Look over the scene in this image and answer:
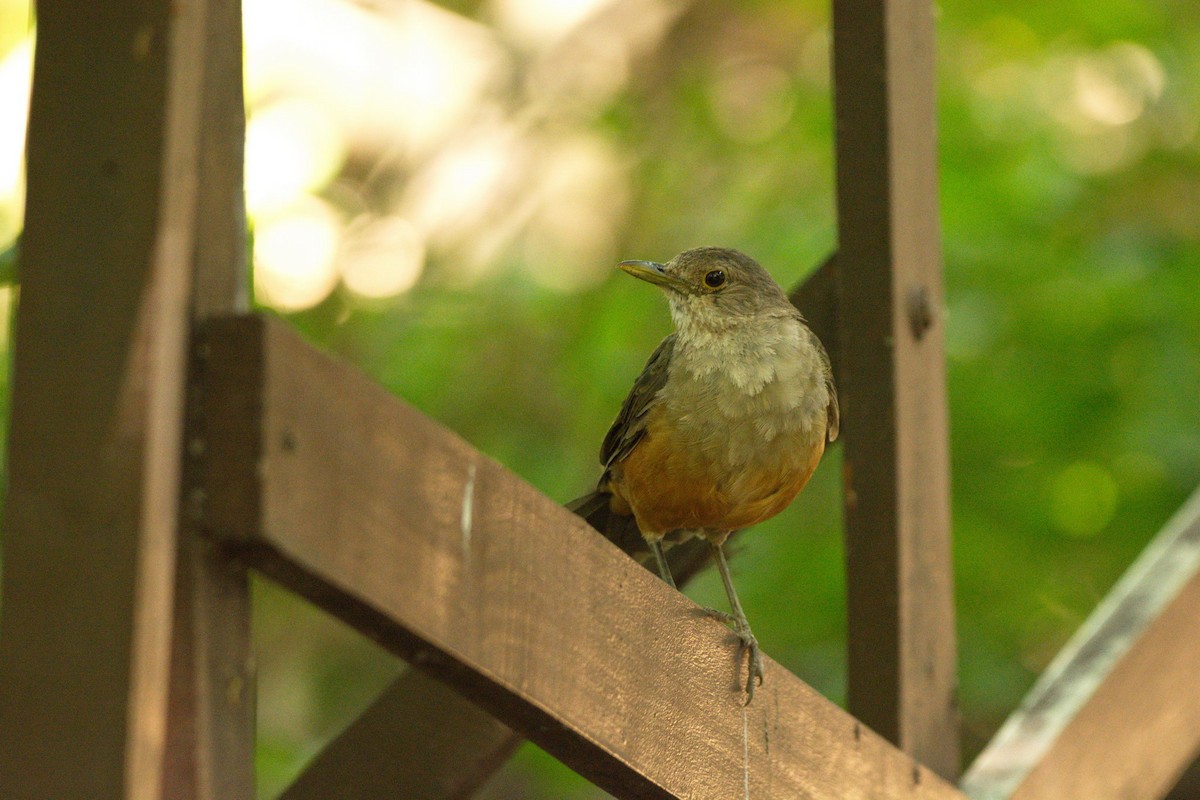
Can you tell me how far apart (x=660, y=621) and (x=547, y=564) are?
36 centimetres

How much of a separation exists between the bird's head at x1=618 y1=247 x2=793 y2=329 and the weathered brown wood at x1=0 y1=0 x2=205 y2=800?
7.04 feet

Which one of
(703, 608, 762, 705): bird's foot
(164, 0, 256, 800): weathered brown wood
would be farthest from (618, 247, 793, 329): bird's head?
(164, 0, 256, 800): weathered brown wood

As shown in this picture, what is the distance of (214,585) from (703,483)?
1736 millimetres

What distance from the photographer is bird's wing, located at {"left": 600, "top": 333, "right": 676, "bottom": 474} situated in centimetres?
334

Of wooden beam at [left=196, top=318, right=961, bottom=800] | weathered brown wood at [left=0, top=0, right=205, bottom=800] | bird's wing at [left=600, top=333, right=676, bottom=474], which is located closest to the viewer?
weathered brown wood at [left=0, top=0, right=205, bottom=800]

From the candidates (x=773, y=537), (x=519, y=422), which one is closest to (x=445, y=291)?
(x=519, y=422)

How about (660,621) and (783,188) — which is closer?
(660,621)

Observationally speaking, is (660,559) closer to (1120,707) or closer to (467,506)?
(1120,707)

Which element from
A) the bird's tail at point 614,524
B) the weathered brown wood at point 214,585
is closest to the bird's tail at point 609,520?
the bird's tail at point 614,524

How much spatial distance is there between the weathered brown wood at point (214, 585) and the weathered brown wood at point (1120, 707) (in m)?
2.22

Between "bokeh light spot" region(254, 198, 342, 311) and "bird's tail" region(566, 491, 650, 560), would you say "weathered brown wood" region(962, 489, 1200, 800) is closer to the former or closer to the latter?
"bird's tail" region(566, 491, 650, 560)

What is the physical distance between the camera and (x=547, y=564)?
199 cm

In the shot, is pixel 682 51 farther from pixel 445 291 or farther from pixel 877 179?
pixel 877 179

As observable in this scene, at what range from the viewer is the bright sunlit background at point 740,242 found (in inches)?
240
